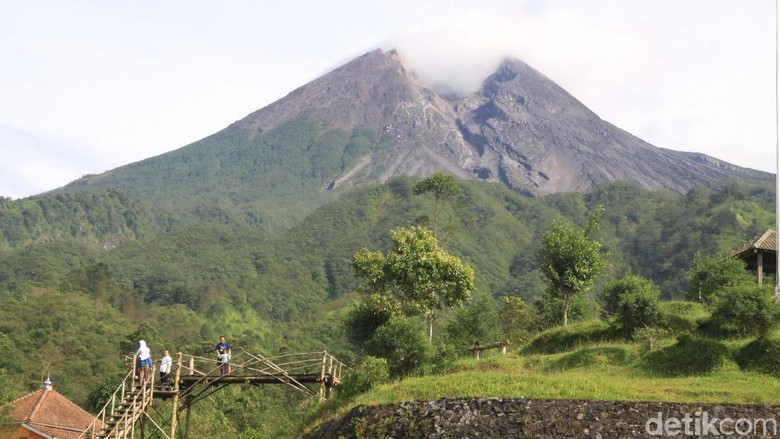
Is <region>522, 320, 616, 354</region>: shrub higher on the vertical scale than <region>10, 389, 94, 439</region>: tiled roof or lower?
higher

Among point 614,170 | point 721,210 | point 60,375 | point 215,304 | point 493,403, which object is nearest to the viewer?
point 493,403

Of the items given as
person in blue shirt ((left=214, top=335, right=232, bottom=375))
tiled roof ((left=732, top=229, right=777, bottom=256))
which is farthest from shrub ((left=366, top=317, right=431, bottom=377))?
tiled roof ((left=732, top=229, right=777, bottom=256))

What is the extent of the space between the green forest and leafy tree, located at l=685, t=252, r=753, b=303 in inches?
400

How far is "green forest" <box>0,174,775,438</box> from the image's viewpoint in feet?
193

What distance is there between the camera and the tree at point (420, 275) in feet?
92.9

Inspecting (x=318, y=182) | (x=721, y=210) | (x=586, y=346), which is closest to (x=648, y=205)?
(x=721, y=210)

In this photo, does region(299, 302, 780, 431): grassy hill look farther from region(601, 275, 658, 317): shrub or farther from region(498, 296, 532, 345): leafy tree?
region(498, 296, 532, 345): leafy tree

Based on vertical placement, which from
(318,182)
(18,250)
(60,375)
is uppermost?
(318,182)

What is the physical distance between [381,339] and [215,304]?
2703 inches

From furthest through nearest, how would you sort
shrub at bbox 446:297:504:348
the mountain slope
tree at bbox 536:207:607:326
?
the mountain slope → shrub at bbox 446:297:504:348 → tree at bbox 536:207:607:326

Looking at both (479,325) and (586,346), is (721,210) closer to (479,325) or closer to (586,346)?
(479,325)

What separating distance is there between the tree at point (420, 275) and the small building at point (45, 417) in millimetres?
10405

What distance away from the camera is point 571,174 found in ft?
604

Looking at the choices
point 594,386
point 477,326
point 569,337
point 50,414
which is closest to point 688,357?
point 594,386
